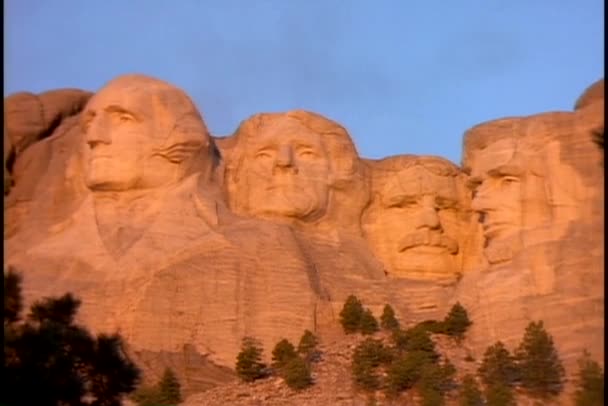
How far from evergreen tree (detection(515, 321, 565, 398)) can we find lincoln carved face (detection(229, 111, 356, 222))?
4.69 meters

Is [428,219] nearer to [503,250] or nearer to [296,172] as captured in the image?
[503,250]

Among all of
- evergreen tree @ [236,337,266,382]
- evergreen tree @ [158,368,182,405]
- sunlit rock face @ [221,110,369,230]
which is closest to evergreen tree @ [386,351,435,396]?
evergreen tree @ [236,337,266,382]

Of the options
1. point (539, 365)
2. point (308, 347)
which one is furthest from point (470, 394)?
point (308, 347)

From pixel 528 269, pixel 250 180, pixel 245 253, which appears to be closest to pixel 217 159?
pixel 250 180

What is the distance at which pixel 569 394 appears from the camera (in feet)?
85.9

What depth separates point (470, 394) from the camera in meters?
25.8

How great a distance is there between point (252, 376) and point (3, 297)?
10015mm

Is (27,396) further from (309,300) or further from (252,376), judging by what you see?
(309,300)

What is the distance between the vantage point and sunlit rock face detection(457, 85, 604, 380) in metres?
28.4

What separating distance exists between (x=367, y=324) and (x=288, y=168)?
3061mm

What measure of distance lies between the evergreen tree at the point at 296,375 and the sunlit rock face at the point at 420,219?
4667mm

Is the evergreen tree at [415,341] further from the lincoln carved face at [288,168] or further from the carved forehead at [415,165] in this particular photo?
the carved forehead at [415,165]

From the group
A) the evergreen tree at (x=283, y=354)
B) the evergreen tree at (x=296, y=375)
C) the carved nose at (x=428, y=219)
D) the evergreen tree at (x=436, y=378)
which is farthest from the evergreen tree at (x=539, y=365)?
the carved nose at (x=428, y=219)

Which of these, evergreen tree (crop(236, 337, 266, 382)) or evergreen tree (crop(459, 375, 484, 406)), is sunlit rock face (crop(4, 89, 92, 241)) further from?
evergreen tree (crop(459, 375, 484, 406))
